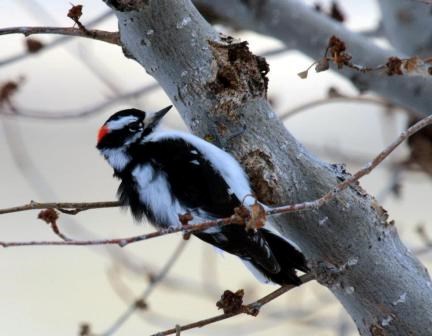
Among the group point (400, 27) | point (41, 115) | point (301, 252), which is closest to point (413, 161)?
point (400, 27)

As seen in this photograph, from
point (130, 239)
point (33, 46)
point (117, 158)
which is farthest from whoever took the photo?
point (33, 46)

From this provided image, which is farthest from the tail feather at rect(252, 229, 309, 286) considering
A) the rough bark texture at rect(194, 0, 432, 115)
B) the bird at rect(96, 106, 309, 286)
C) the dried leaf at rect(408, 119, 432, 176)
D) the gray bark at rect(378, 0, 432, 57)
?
the dried leaf at rect(408, 119, 432, 176)

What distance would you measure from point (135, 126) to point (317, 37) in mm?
952

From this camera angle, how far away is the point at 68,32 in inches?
73.6

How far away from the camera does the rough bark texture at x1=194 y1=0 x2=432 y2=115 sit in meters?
3.01

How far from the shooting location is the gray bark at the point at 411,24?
330cm

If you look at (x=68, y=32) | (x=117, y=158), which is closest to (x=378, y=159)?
(x=68, y=32)

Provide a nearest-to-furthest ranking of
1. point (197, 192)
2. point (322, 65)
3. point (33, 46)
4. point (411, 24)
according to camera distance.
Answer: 1. point (322, 65)
2. point (197, 192)
3. point (33, 46)
4. point (411, 24)

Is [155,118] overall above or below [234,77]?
above

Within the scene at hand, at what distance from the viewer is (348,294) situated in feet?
6.23

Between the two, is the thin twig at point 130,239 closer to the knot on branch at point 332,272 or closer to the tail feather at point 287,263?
the knot on branch at point 332,272

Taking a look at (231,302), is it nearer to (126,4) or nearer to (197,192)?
(197,192)

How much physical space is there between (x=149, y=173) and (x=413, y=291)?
82 cm

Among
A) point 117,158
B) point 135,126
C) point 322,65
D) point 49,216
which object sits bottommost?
point 49,216
